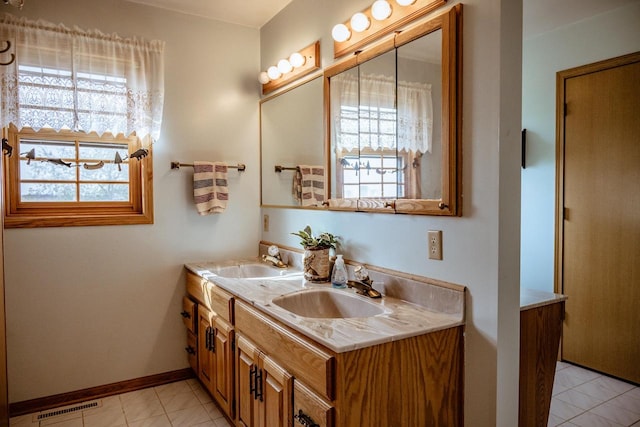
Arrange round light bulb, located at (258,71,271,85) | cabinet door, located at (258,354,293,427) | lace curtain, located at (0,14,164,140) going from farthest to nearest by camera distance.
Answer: round light bulb, located at (258,71,271,85)
lace curtain, located at (0,14,164,140)
cabinet door, located at (258,354,293,427)

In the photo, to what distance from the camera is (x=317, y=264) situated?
2188 millimetres

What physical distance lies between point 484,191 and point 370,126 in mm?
727

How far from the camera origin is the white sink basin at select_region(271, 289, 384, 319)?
1882mm

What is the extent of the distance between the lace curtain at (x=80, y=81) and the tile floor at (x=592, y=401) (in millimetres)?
2956

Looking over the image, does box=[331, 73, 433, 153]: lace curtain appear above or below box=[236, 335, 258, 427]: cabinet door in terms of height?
above

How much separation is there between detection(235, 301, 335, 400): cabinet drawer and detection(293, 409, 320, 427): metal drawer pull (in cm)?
11

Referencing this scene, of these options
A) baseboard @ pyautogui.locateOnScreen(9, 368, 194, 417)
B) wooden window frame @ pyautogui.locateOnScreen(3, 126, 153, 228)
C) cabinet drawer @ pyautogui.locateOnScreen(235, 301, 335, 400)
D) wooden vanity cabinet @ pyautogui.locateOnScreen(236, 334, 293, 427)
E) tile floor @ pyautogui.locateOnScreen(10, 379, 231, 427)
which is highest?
wooden window frame @ pyautogui.locateOnScreen(3, 126, 153, 228)

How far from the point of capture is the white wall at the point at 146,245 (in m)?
2.45

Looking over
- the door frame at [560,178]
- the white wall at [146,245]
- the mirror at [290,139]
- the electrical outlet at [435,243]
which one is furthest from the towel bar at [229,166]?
the door frame at [560,178]

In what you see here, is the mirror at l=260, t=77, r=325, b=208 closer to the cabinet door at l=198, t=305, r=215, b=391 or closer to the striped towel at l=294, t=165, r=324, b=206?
the striped towel at l=294, t=165, r=324, b=206

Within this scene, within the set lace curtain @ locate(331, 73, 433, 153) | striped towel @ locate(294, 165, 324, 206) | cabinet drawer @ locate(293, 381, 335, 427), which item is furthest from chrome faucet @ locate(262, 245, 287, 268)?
cabinet drawer @ locate(293, 381, 335, 427)

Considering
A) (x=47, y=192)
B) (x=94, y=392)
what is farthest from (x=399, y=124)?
(x=94, y=392)

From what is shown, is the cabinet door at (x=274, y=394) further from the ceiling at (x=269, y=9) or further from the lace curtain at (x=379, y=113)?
the ceiling at (x=269, y=9)

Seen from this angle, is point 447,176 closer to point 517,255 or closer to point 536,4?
point 517,255
